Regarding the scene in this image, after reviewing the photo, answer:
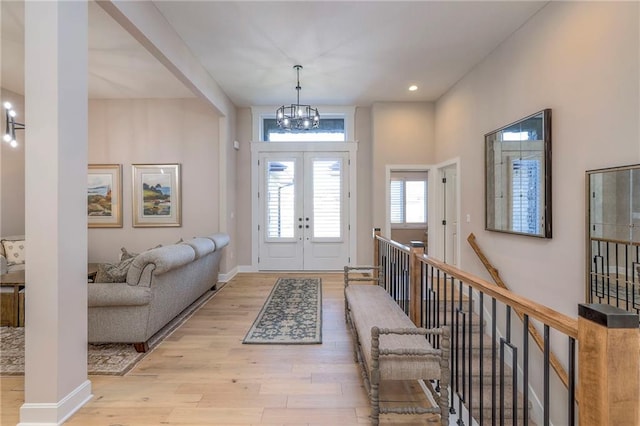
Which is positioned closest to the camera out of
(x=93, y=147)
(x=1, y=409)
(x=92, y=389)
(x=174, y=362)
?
(x=1, y=409)

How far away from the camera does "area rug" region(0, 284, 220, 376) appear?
2.59m

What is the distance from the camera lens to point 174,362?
2.74m

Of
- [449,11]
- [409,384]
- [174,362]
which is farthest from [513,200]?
[174,362]

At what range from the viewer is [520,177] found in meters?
3.52

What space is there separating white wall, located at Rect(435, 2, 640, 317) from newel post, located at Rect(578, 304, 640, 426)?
2.08 metres

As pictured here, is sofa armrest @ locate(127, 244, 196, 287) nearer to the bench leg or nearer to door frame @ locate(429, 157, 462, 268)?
the bench leg

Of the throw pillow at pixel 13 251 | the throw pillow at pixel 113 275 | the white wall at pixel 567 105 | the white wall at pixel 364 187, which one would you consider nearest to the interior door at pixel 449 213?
the white wall at pixel 567 105

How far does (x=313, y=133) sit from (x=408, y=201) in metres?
2.81

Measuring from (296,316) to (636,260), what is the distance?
318 centimetres

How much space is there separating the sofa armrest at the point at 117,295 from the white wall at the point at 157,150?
2872mm

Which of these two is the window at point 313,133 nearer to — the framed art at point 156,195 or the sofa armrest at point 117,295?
the framed art at point 156,195

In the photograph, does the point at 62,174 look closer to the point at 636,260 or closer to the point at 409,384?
the point at 409,384

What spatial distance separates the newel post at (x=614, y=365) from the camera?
92 centimetres

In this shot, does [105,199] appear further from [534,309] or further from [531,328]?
[531,328]
